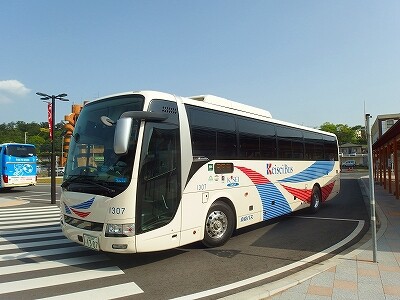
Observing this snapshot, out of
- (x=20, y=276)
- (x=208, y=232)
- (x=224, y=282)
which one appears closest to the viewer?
(x=224, y=282)

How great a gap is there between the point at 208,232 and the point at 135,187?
7.67 ft

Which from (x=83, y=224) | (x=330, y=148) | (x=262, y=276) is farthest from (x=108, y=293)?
(x=330, y=148)

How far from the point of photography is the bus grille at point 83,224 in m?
5.51

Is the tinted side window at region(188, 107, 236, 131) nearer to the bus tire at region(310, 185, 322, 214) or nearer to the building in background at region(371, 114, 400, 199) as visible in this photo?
the bus tire at region(310, 185, 322, 214)

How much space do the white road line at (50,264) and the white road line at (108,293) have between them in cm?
155

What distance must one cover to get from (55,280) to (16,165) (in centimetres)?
2077

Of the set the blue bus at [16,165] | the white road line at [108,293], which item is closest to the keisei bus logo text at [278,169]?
the white road line at [108,293]

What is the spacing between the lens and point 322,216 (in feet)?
37.3

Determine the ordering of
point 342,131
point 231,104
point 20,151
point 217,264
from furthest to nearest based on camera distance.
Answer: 1. point 342,131
2. point 20,151
3. point 231,104
4. point 217,264

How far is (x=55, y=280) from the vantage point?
5.27m

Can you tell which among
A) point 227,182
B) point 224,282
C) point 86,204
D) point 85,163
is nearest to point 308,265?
point 224,282

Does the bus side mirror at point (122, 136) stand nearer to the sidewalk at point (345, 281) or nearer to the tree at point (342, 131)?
the sidewalk at point (345, 281)

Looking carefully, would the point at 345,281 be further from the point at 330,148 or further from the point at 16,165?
the point at 16,165

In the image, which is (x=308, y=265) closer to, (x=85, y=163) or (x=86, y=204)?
(x=86, y=204)
